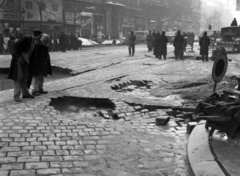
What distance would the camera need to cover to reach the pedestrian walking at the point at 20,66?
22.9ft

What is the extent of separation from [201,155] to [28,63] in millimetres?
4858

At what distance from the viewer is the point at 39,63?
305 inches

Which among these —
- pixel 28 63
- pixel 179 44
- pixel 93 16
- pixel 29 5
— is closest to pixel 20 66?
pixel 28 63

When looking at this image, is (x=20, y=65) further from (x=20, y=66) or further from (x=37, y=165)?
(x=37, y=165)

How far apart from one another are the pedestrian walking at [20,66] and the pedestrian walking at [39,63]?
1.31 feet

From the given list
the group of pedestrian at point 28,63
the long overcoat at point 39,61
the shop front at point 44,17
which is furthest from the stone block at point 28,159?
the shop front at point 44,17

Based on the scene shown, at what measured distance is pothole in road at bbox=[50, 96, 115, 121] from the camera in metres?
6.45

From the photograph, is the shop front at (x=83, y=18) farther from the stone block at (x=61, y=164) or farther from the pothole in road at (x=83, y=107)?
the stone block at (x=61, y=164)

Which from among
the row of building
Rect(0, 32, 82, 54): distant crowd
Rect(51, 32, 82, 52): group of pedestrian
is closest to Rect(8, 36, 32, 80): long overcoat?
Rect(0, 32, 82, 54): distant crowd

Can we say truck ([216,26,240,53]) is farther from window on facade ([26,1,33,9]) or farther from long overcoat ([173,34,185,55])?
window on facade ([26,1,33,9])

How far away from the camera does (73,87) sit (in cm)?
882

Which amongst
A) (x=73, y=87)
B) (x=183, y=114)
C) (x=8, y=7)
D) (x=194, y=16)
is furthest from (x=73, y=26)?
(x=194, y=16)

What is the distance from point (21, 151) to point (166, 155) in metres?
Answer: 1.95

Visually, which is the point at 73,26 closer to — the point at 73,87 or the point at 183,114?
the point at 73,87
